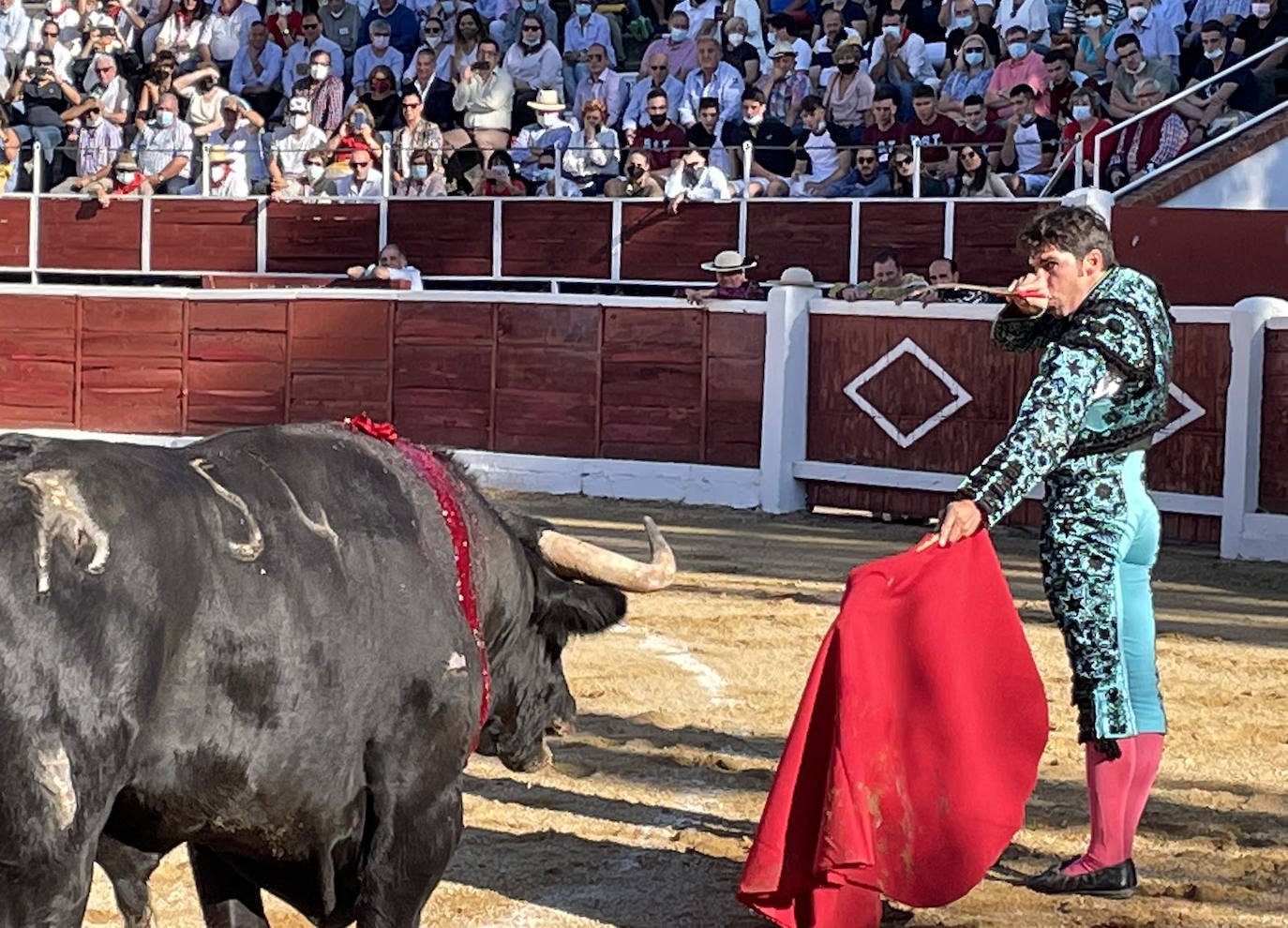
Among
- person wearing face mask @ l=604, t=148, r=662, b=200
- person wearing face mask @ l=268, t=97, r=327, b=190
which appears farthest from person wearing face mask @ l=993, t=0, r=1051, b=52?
person wearing face mask @ l=268, t=97, r=327, b=190

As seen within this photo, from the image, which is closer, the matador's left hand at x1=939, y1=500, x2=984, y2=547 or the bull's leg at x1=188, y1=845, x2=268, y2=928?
the bull's leg at x1=188, y1=845, x2=268, y2=928

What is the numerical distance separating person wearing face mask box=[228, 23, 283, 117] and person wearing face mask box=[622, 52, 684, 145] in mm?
3258

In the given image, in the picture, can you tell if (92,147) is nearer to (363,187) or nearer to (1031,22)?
(363,187)

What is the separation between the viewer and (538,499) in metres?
10.4

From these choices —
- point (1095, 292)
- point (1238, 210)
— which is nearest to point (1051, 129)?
point (1238, 210)

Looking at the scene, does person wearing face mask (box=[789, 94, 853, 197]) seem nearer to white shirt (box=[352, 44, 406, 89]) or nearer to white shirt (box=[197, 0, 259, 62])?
white shirt (box=[352, 44, 406, 89])

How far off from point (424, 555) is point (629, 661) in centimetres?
330

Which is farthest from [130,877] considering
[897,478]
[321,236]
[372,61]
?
[372,61]

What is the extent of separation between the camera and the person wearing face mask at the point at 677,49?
12.6m

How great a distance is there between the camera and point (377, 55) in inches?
555

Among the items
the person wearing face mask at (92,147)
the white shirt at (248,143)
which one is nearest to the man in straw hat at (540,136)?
the white shirt at (248,143)

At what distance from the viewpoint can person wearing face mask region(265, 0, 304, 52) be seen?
578 inches

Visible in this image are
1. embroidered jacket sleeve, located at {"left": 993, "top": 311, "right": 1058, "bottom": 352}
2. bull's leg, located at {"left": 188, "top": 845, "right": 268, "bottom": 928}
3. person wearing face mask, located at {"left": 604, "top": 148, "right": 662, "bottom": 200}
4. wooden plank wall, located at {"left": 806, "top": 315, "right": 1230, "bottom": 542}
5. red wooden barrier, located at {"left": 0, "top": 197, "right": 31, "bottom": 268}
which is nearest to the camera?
→ bull's leg, located at {"left": 188, "top": 845, "right": 268, "bottom": 928}

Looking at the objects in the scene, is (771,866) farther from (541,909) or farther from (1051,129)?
(1051,129)
